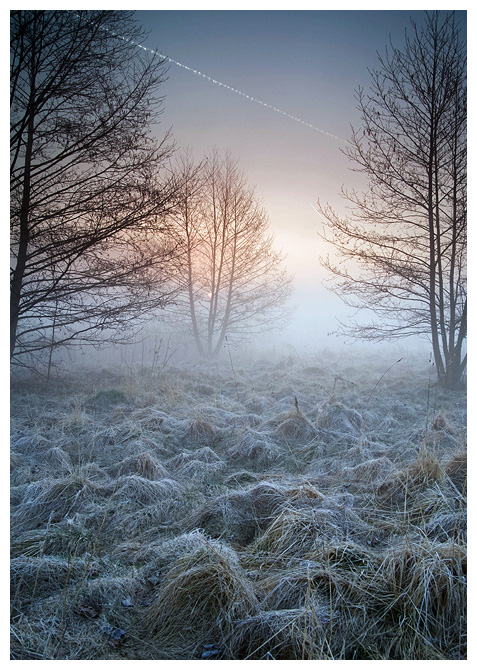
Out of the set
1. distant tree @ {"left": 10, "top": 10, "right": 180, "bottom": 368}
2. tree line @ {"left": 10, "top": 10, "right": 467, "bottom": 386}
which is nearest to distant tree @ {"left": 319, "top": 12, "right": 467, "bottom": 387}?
tree line @ {"left": 10, "top": 10, "right": 467, "bottom": 386}

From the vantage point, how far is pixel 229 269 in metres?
11.6

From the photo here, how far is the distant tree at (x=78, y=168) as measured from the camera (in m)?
4.07

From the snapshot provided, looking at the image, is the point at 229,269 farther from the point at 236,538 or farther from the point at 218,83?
the point at 236,538

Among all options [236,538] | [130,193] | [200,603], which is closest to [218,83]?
[130,193]

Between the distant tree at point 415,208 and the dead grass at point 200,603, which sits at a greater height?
the distant tree at point 415,208

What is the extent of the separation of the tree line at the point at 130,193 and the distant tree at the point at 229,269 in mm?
2430

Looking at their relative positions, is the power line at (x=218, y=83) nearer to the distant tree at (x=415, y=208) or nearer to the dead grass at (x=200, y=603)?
the distant tree at (x=415, y=208)

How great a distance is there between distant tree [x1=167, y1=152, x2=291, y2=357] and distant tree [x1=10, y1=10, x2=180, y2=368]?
4.59 m

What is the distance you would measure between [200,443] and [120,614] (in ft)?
7.78

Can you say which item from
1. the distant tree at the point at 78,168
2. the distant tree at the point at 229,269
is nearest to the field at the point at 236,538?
the distant tree at the point at 78,168

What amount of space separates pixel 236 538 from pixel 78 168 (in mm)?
4785

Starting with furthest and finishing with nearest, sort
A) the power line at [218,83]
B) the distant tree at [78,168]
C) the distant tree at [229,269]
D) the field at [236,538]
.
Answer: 1. the distant tree at [229,269]
2. the power line at [218,83]
3. the distant tree at [78,168]
4. the field at [236,538]

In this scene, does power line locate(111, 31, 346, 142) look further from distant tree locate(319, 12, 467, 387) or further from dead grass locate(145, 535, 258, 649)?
dead grass locate(145, 535, 258, 649)

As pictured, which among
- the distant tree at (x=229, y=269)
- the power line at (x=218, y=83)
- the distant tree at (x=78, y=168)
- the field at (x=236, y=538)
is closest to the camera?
the field at (x=236, y=538)
